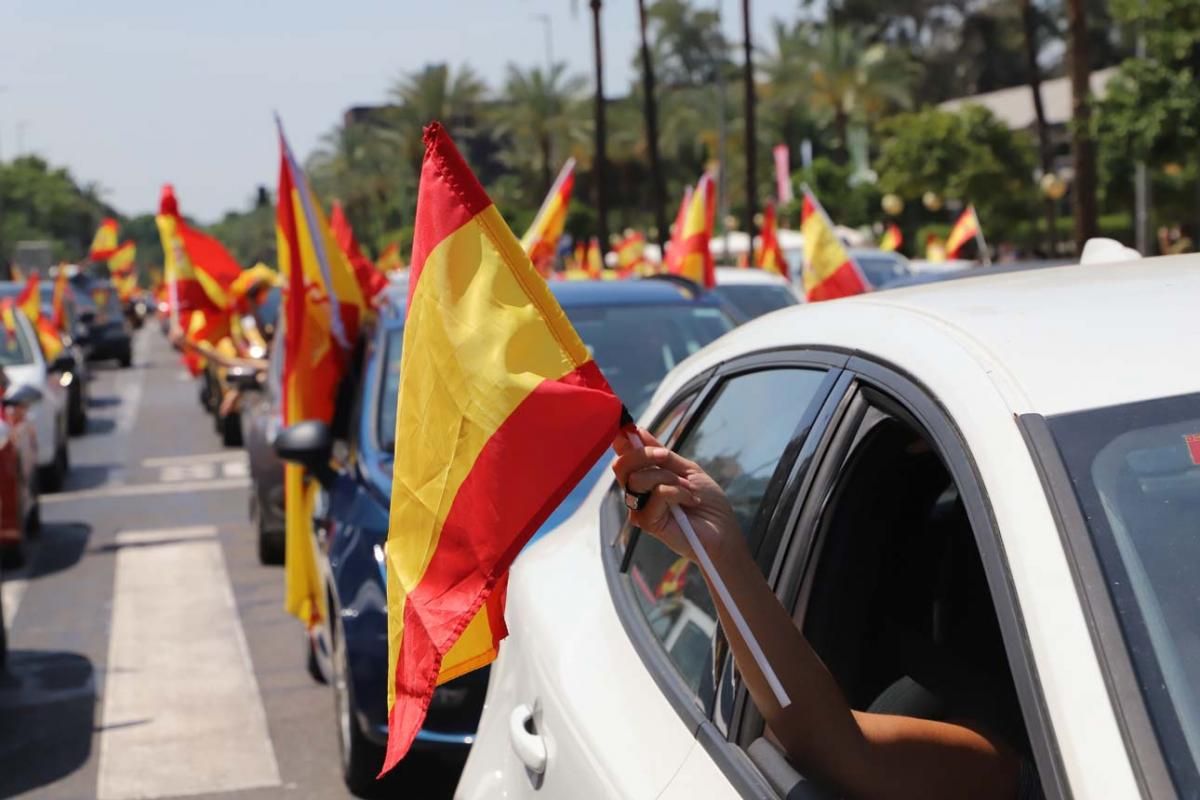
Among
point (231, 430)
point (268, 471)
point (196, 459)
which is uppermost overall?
Answer: point (268, 471)

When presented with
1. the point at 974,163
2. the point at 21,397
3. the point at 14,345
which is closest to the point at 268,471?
the point at 21,397

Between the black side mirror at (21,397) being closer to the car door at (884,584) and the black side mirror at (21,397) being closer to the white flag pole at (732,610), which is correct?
the car door at (884,584)

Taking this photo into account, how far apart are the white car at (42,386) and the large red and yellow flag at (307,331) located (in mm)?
7279

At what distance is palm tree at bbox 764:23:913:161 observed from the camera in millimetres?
62781

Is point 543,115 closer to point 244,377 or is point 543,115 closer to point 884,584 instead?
point 244,377

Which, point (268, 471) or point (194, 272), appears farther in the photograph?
point (194, 272)

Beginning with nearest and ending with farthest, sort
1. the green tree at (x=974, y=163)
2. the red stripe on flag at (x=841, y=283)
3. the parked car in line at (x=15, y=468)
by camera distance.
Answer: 1. the red stripe on flag at (x=841, y=283)
2. the parked car in line at (x=15, y=468)
3. the green tree at (x=974, y=163)

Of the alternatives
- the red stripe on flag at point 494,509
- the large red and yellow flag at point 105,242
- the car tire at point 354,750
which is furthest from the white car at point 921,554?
the large red and yellow flag at point 105,242

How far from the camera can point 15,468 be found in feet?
35.6

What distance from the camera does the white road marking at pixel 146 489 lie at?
51.4 feet

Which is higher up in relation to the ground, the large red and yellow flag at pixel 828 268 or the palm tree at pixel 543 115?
the palm tree at pixel 543 115

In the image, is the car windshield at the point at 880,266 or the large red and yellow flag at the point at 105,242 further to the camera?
the large red and yellow flag at the point at 105,242

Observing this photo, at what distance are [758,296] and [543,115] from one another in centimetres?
5694

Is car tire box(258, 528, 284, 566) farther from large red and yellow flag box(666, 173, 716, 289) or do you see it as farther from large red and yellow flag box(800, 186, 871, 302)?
large red and yellow flag box(800, 186, 871, 302)
